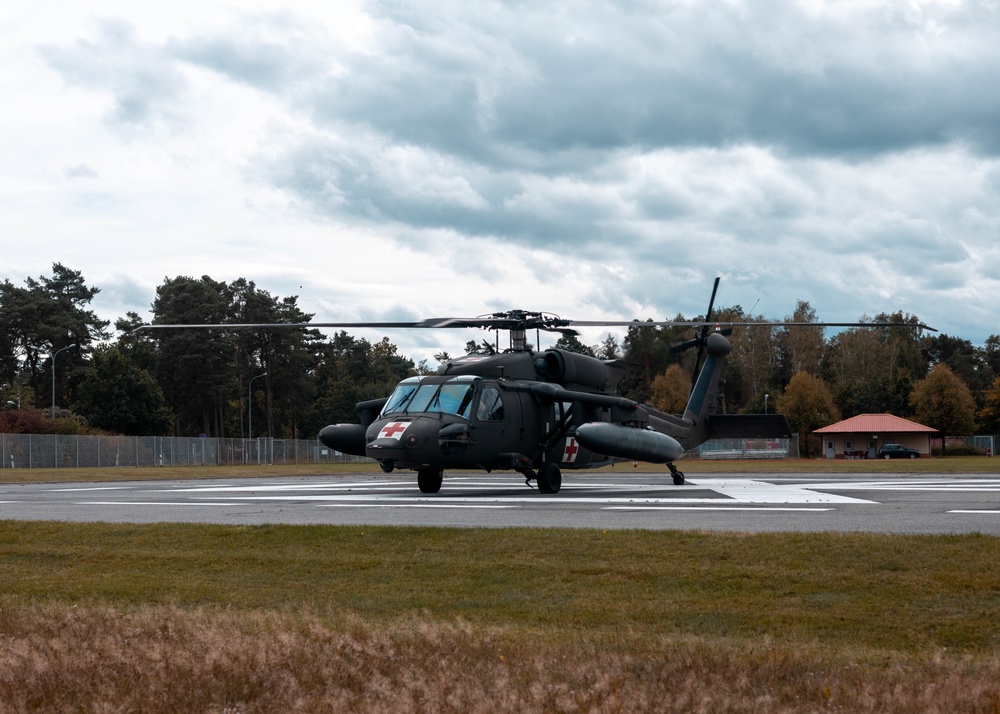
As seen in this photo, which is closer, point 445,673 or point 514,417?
point 445,673

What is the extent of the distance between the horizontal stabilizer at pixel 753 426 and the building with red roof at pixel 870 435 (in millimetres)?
69185

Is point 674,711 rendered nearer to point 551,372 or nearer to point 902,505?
point 902,505

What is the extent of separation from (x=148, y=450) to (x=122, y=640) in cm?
6734

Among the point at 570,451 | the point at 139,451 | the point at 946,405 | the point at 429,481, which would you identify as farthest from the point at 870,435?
the point at 429,481

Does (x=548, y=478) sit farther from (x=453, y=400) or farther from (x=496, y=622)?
(x=496, y=622)

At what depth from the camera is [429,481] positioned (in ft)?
77.2

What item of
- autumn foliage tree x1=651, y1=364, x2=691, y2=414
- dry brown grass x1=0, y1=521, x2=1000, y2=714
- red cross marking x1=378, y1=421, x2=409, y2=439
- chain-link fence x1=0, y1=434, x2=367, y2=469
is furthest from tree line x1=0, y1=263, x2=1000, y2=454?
dry brown grass x1=0, y1=521, x2=1000, y2=714

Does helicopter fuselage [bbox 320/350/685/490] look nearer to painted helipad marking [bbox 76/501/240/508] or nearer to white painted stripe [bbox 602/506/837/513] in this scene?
painted helipad marking [bbox 76/501/240/508]

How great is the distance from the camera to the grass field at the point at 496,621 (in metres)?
5.70

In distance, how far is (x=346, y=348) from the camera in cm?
14050

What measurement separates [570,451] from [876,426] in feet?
252

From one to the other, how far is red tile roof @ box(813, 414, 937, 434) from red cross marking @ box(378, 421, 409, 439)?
7931 centimetres

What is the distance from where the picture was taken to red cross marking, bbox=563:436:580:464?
24922 mm

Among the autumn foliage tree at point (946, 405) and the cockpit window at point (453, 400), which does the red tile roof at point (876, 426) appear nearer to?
the autumn foliage tree at point (946, 405)
